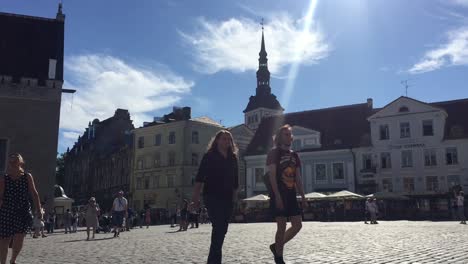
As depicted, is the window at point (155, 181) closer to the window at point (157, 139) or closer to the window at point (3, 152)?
the window at point (157, 139)

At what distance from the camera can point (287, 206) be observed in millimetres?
6750

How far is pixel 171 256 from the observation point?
8.88 metres

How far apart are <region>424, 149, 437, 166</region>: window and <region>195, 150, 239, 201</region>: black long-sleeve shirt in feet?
133

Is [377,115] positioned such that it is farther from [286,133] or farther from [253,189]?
[286,133]

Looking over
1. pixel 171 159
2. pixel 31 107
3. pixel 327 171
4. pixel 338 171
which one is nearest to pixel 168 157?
pixel 171 159

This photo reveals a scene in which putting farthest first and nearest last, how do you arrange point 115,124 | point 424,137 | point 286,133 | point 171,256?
point 115,124, point 424,137, point 171,256, point 286,133

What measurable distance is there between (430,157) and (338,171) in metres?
8.62

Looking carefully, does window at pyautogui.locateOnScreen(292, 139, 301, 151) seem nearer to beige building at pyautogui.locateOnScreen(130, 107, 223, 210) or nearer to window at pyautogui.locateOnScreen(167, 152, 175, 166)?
beige building at pyautogui.locateOnScreen(130, 107, 223, 210)

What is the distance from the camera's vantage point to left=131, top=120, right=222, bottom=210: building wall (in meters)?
58.1

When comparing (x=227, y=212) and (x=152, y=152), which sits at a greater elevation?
(x=152, y=152)

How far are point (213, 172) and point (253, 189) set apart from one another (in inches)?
1843

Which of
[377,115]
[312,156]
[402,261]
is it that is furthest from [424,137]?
[402,261]

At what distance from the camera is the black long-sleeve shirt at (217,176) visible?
626 centimetres

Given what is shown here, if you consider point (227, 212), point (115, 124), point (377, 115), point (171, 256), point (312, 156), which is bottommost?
point (171, 256)
